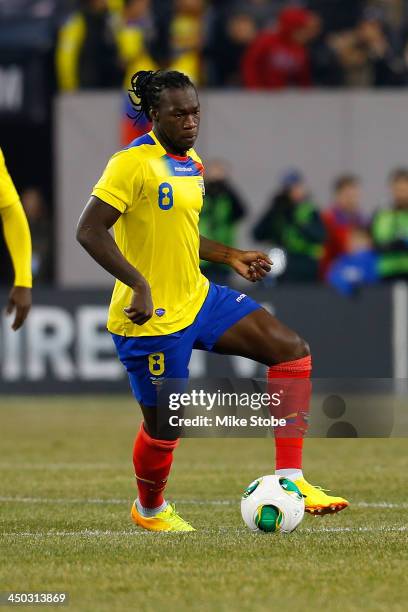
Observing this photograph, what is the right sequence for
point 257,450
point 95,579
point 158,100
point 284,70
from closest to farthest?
point 95,579 < point 158,100 < point 257,450 < point 284,70

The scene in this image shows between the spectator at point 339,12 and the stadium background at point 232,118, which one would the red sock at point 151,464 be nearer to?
the stadium background at point 232,118

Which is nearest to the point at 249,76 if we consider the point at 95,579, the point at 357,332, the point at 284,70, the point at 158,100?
the point at 284,70

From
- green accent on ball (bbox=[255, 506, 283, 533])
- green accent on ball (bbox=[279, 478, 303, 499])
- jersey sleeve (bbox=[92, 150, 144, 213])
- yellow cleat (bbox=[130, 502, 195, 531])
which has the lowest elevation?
yellow cleat (bbox=[130, 502, 195, 531])

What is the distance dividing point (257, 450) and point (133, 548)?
5.49 metres

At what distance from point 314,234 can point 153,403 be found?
30.2 feet

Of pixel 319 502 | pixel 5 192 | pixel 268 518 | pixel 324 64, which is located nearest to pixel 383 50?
pixel 324 64

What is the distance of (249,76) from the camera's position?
59.6 feet

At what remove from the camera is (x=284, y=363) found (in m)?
7.32

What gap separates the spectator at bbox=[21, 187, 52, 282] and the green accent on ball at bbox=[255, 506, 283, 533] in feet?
35.3

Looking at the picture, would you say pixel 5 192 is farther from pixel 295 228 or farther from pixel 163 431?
pixel 295 228

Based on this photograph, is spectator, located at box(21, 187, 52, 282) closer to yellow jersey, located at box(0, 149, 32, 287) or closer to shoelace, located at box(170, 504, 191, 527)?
yellow jersey, located at box(0, 149, 32, 287)

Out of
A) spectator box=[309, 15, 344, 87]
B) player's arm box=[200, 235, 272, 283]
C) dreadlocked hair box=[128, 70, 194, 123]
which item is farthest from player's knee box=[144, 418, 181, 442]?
spectator box=[309, 15, 344, 87]

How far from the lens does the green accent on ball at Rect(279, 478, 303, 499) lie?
7129mm

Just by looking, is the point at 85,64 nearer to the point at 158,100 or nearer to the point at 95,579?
the point at 158,100
